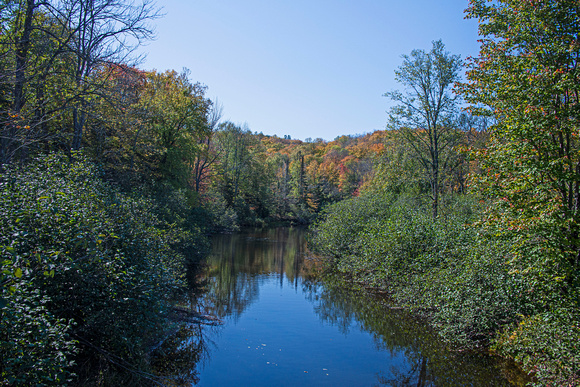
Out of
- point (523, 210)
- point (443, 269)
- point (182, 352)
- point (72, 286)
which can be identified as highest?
point (523, 210)

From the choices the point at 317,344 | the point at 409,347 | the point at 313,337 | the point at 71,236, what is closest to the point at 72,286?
the point at 71,236

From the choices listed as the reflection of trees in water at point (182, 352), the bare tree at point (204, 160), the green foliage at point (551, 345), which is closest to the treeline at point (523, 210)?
the green foliage at point (551, 345)

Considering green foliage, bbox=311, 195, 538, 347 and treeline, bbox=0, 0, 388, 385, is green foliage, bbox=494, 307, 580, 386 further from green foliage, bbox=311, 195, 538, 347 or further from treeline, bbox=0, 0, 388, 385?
treeline, bbox=0, 0, 388, 385

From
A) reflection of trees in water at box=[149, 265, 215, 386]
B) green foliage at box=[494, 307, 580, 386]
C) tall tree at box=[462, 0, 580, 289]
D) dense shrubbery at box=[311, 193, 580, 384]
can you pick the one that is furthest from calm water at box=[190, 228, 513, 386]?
tall tree at box=[462, 0, 580, 289]

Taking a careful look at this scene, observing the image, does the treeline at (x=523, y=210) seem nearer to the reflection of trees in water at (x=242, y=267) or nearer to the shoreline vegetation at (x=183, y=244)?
the shoreline vegetation at (x=183, y=244)

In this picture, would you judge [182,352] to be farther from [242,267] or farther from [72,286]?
[242,267]

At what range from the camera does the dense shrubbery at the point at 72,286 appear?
15.3ft

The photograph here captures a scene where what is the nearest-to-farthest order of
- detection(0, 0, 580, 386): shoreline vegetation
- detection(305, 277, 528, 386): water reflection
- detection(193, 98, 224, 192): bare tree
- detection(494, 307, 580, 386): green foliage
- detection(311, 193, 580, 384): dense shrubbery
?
detection(0, 0, 580, 386): shoreline vegetation
detection(494, 307, 580, 386): green foliage
detection(311, 193, 580, 384): dense shrubbery
detection(305, 277, 528, 386): water reflection
detection(193, 98, 224, 192): bare tree

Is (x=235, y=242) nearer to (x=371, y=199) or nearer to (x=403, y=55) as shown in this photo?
(x=371, y=199)

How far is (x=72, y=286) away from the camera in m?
6.25

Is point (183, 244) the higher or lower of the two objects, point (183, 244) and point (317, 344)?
the higher

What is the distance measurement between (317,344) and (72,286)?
23.7 feet

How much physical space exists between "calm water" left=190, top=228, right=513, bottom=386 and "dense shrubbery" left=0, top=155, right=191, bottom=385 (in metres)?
2.67

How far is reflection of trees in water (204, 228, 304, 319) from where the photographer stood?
14914 mm
